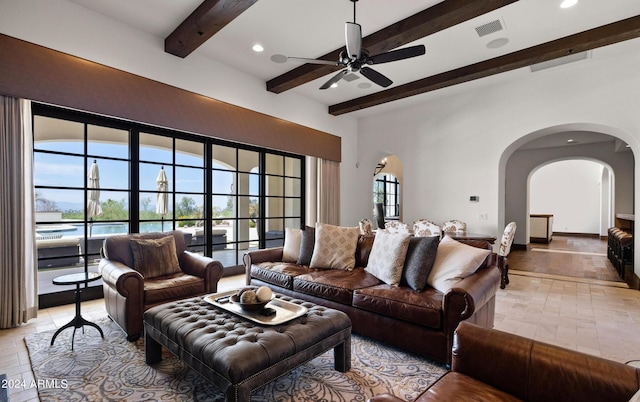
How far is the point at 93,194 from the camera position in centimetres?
383

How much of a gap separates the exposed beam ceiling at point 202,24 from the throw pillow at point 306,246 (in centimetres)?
265

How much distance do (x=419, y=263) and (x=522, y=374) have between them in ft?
4.95


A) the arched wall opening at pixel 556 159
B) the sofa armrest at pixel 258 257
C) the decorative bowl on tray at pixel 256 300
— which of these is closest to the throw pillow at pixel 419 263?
the decorative bowl on tray at pixel 256 300

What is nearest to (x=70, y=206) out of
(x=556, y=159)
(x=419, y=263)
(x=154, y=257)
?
(x=154, y=257)

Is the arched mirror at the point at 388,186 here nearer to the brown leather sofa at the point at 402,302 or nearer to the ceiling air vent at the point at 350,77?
the ceiling air vent at the point at 350,77

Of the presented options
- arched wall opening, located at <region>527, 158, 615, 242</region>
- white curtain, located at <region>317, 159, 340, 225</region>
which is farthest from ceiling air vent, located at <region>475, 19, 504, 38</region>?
arched wall opening, located at <region>527, 158, 615, 242</region>

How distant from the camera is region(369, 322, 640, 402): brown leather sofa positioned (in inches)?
44.2

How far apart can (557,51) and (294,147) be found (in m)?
4.26

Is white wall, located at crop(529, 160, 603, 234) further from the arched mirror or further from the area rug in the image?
the area rug

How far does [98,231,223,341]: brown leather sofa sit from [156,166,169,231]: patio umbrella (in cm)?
89

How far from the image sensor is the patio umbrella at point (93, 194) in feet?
12.4

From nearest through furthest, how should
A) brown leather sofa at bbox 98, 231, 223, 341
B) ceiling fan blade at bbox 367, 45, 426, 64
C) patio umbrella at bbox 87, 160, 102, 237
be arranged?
brown leather sofa at bbox 98, 231, 223, 341 < ceiling fan blade at bbox 367, 45, 426, 64 < patio umbrella at bbox 87, 160, 102, 237

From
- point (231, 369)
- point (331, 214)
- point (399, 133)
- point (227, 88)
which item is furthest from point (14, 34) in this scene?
point (399, 133)

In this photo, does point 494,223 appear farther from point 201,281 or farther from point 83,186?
point 83,186
